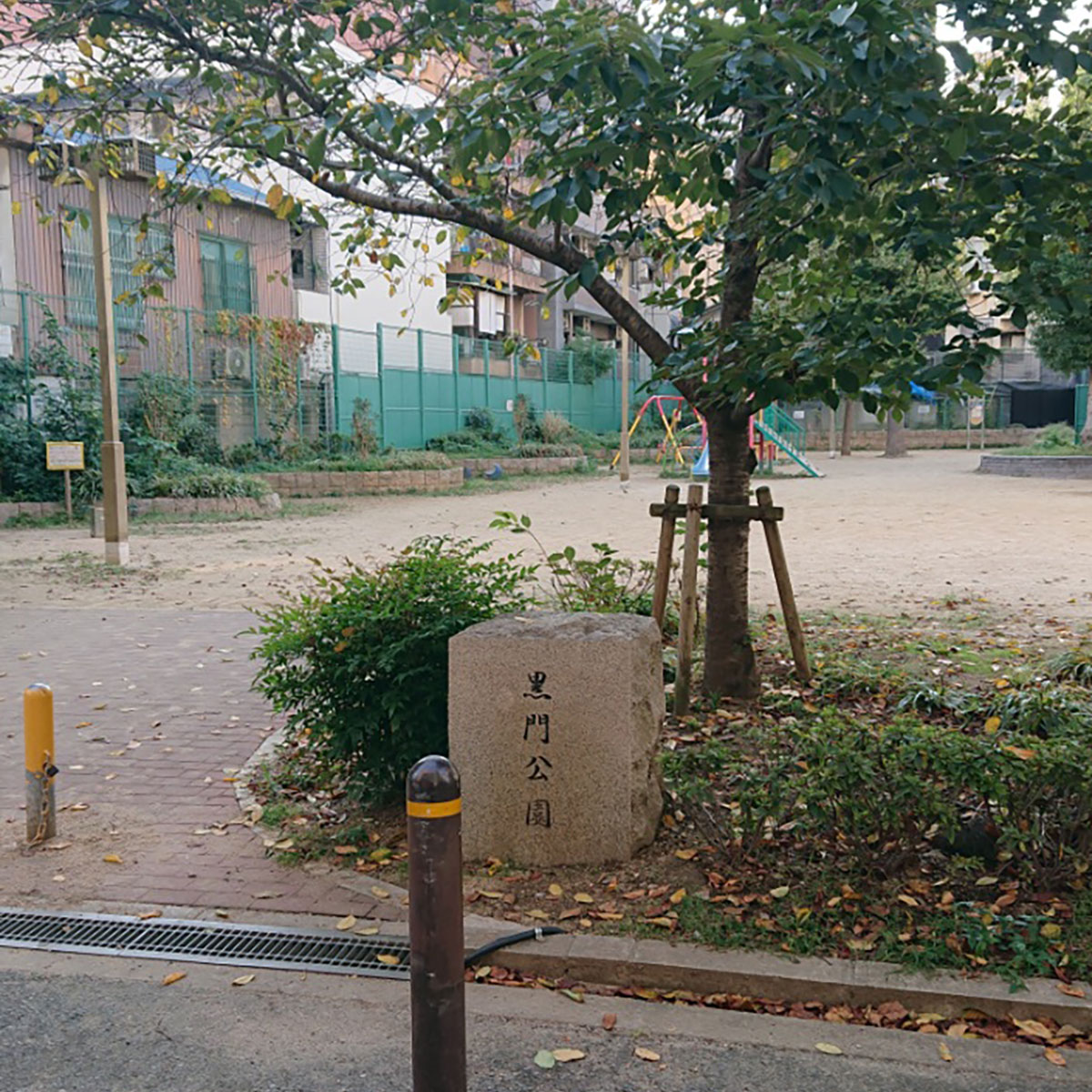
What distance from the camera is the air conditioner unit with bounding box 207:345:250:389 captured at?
26734 millimetres

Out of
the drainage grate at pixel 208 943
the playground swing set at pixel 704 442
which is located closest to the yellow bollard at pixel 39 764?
the drainage grate at pixel 208 943

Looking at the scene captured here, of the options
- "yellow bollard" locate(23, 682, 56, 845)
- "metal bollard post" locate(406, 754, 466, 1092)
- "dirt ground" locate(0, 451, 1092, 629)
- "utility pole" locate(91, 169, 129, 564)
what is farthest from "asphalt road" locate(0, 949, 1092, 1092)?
"utility pole" locate(91, 169, 129, 564)

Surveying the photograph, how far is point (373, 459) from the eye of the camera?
94.7 feet

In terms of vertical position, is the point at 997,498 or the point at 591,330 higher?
the point at 591,330

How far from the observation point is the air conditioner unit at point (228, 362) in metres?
26.7

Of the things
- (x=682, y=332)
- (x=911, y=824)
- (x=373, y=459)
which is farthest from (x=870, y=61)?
(x=373, y=459)

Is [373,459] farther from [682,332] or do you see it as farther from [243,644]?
[682,332]

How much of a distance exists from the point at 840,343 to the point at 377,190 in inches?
228

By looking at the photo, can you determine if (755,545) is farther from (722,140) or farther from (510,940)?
(510,940)

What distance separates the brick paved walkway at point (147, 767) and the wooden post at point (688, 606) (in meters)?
2.48

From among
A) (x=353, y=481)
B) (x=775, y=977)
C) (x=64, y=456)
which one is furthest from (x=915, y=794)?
(x=353, y=481)

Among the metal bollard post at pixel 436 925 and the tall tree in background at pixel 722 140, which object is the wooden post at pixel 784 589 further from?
the metal bollard post at pixel 436 925

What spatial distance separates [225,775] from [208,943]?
2001 millimetres

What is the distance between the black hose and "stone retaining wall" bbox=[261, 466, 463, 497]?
22440mm
